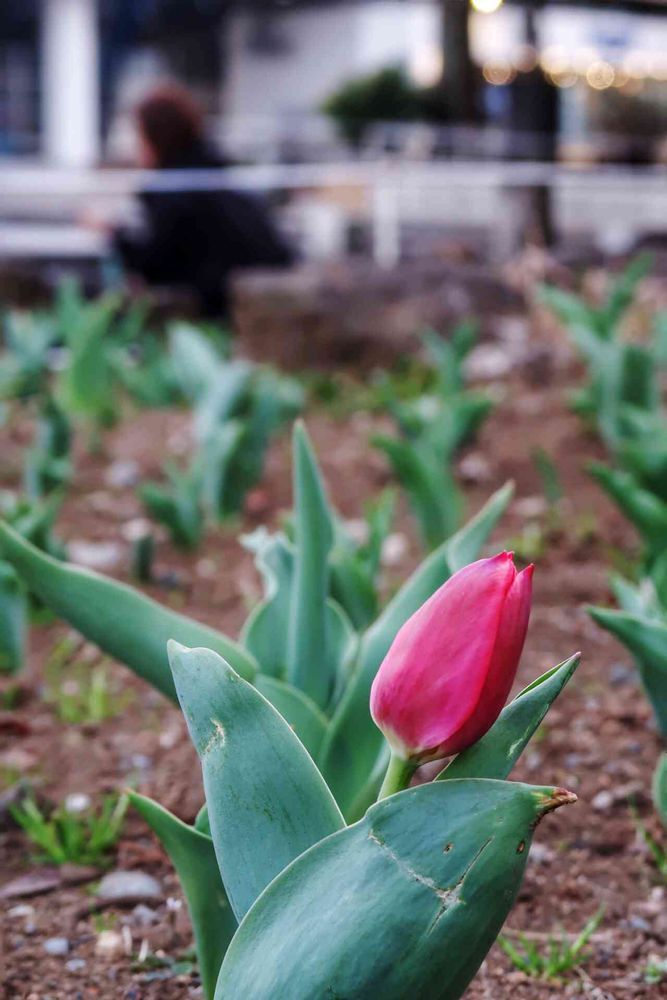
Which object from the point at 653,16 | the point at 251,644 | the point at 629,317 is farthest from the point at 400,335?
the point at 251,644

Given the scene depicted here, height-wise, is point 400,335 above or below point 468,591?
below

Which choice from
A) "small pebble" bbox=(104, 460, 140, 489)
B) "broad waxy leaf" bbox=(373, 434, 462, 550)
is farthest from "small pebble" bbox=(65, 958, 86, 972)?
"small pebble" bbox=(104, 460, 140, 489)

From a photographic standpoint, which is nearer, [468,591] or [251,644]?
[468,591]

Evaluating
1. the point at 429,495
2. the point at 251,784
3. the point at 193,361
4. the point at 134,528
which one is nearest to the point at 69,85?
the point at 193,361

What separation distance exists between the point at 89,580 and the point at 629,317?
3.42m

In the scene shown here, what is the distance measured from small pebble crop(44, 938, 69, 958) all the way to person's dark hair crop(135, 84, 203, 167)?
4606mm

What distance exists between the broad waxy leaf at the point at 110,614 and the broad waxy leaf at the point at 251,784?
0.19 metres

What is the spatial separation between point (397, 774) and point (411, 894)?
0.37ft

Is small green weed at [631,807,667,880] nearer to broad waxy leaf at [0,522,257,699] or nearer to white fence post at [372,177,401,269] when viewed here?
broad waxy leaf at [0,522,257,699]

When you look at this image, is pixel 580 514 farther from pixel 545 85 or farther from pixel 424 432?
pixel 545 85

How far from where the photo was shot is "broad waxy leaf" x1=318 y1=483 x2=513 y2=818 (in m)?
1.12

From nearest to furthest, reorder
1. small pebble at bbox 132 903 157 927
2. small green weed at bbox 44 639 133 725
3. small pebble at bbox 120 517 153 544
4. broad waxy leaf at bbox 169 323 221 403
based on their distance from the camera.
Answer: small pebble at bbox 132 903 157 927
small green weed at bbox 44 639 133 725
small pebble at bbox 120 517 153 544
broad waxy leaf at bbox 169 323 221 403

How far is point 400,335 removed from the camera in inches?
185

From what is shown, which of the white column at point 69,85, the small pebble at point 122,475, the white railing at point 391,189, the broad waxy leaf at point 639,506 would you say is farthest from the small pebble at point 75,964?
the white column at point 69,85
